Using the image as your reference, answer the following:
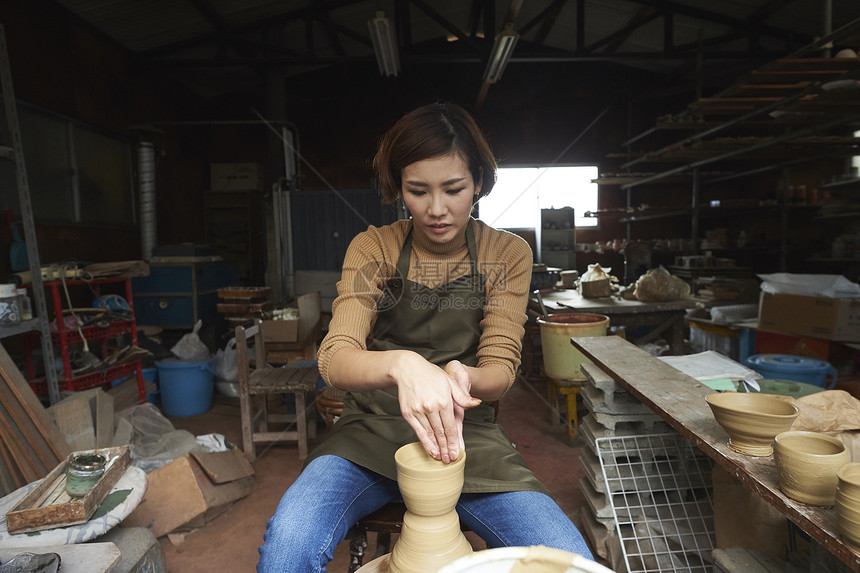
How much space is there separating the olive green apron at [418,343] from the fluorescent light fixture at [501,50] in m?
3.53

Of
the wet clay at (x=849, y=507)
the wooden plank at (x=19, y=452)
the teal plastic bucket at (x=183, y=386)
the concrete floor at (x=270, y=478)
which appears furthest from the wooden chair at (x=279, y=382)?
the wet clay at (x=849, y=507)

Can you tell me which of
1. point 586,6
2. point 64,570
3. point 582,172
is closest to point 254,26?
point 586,6

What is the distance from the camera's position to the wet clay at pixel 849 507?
0.90m

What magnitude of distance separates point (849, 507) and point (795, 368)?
251cm

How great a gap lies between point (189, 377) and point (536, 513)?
381 cm

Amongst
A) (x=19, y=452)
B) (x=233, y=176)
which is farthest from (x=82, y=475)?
(x=233, y=176)

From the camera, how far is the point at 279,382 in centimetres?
336

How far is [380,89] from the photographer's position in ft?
30.8

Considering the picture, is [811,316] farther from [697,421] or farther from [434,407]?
[434,407]

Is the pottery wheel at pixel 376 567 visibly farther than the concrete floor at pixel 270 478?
No

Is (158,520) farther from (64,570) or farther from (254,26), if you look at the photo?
(254,26)

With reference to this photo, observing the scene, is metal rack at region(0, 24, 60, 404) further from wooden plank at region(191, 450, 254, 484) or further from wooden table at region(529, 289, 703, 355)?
wooden table at region(529, 289, 703, 355)

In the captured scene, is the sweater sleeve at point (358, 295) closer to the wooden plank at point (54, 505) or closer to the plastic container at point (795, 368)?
the wooden plank at point (54, 505)

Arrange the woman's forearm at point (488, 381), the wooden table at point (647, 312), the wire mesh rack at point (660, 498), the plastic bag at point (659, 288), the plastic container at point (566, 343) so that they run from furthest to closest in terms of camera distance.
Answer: the plastic bag at point (659, 288), the wooden table at point (647, 312), the plastic container at point (566, 343), the wire mesh rack at point (660, 498), the woman's forearm at point (488, 381)
